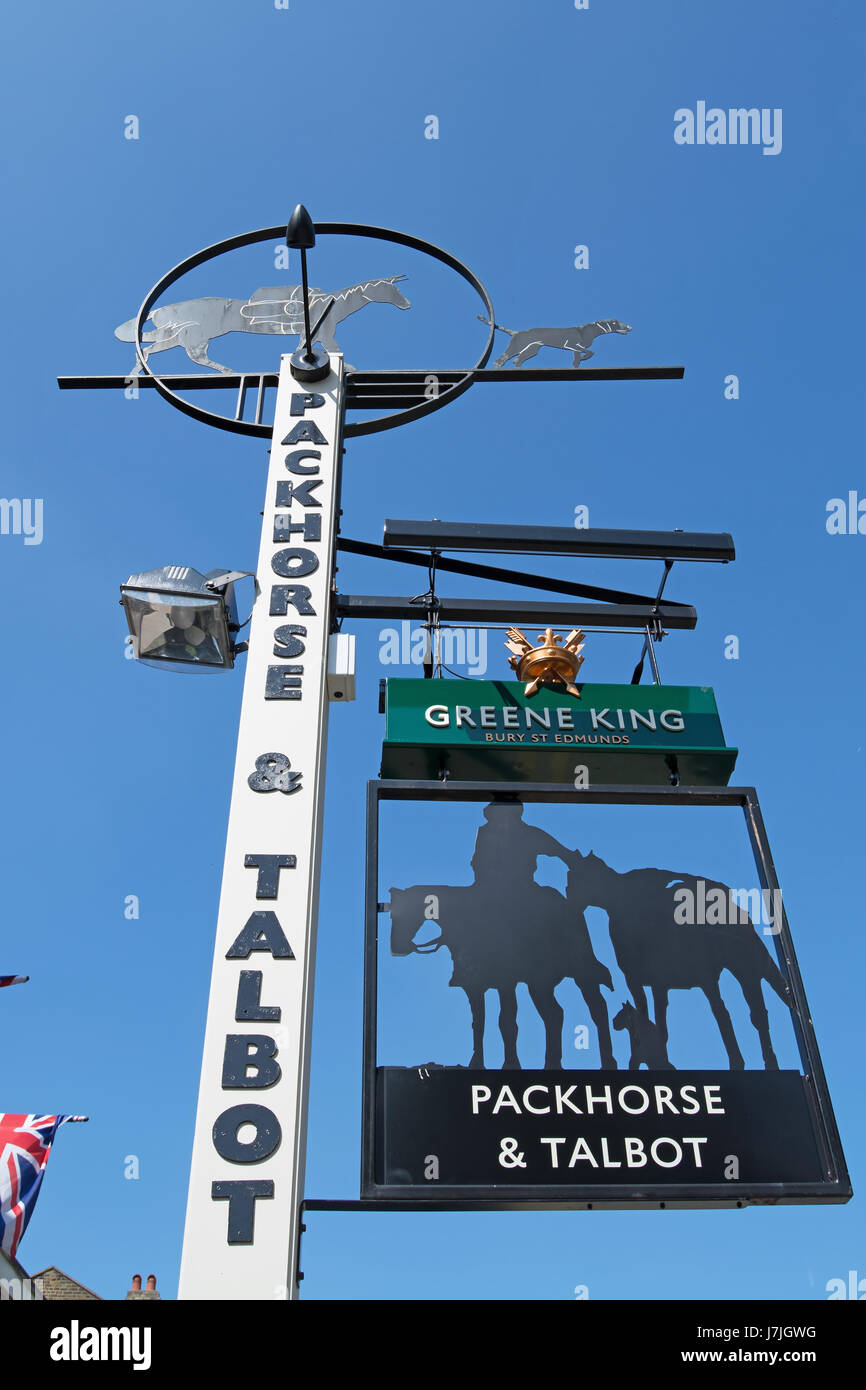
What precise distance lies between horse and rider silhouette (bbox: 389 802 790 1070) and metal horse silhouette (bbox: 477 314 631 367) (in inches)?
217

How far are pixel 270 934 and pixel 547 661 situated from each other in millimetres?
3200

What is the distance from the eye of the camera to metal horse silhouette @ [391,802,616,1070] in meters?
7.14

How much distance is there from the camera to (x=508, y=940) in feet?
24.5

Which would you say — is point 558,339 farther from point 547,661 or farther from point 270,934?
point 270,934

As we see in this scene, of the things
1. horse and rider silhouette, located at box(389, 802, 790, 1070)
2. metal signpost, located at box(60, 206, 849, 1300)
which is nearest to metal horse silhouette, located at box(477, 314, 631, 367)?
metal signpost, located at box(60, 206, 849, 1300)

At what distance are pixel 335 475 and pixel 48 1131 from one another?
44.5 feet

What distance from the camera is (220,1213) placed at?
617 cm

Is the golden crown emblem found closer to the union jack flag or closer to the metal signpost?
the metal signpost

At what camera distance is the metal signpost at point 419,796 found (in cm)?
636

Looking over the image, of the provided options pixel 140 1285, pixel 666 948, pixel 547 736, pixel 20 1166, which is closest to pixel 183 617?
pixel 547 736

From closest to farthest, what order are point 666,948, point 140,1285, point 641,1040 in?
1. point 641,1040
2. point 666,948
3. point 140,1285
